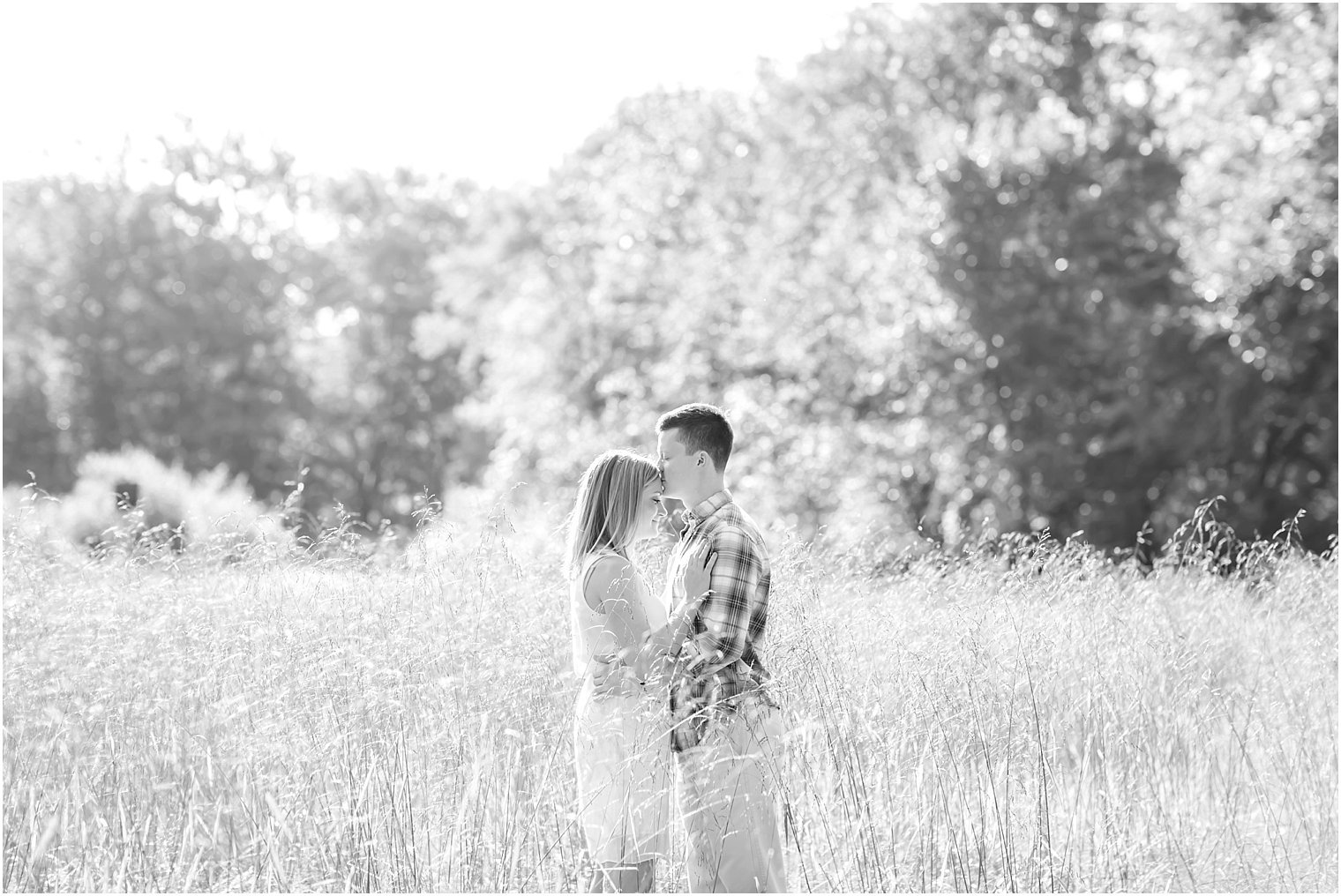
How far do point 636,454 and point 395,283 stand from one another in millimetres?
32910

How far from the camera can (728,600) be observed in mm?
3352

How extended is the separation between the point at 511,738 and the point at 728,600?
45.0 inches

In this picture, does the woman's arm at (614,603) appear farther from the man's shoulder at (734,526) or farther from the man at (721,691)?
the man's shoulder at (734,526)

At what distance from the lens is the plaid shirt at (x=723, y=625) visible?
336cm

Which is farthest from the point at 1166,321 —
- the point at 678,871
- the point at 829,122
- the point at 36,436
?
the point at 36,436

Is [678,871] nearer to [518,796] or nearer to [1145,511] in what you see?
[518,796]

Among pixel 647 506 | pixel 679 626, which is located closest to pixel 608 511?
pixel 647 506

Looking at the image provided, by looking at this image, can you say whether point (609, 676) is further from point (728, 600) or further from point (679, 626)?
point (728, 600)

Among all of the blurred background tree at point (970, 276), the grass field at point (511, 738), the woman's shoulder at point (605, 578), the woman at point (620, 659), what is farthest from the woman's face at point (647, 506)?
the blurred background tree at point (970, 276)

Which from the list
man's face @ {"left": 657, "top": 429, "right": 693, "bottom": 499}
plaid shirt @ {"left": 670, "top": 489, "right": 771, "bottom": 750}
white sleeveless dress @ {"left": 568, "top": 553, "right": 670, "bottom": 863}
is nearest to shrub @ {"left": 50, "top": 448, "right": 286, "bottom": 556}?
white sleeveless dress @ {"left": 568, "top": 553, "right": 670, "bottom": 863}

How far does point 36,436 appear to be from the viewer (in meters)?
28.5

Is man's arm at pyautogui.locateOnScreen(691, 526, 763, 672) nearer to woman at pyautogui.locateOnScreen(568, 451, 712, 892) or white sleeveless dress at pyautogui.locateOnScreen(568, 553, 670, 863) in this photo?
woman at pyautogui.locateOnScreen(568, 451, 712, 892)

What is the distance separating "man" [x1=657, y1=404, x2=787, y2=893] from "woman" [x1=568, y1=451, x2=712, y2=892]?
6 cm

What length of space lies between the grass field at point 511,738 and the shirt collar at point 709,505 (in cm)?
85
